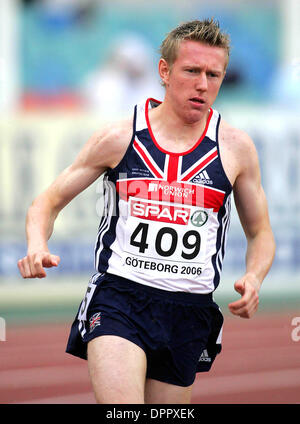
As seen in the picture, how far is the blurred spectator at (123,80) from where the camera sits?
41.6 feet

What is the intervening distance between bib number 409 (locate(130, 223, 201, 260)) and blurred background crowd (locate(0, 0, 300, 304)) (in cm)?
738

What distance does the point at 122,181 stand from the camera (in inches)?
163

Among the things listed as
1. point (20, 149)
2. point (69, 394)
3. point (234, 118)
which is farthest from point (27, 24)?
point (69, 394)

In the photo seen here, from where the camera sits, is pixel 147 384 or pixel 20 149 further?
pixel 20 149

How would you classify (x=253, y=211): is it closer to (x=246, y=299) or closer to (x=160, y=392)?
(x=246, y=299)

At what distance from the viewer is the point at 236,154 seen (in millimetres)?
4188

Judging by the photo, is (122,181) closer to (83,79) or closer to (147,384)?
(147,384)

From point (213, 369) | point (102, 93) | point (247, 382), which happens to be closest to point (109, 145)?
point (247, 382)

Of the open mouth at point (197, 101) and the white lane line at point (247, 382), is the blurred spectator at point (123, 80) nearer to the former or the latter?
the white lane line at point (247, 382)

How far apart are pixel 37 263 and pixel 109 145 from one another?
0.75 meters

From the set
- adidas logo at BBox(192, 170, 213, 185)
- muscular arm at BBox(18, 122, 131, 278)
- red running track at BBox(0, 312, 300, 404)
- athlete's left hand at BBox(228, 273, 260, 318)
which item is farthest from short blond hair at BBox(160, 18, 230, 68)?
red running track at BBox(0, 312, 300, 404)

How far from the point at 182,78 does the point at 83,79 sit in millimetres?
8816

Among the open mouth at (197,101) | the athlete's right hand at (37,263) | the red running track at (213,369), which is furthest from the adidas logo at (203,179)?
the red running track at (213,369)

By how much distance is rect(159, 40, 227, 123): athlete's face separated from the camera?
405 cm
